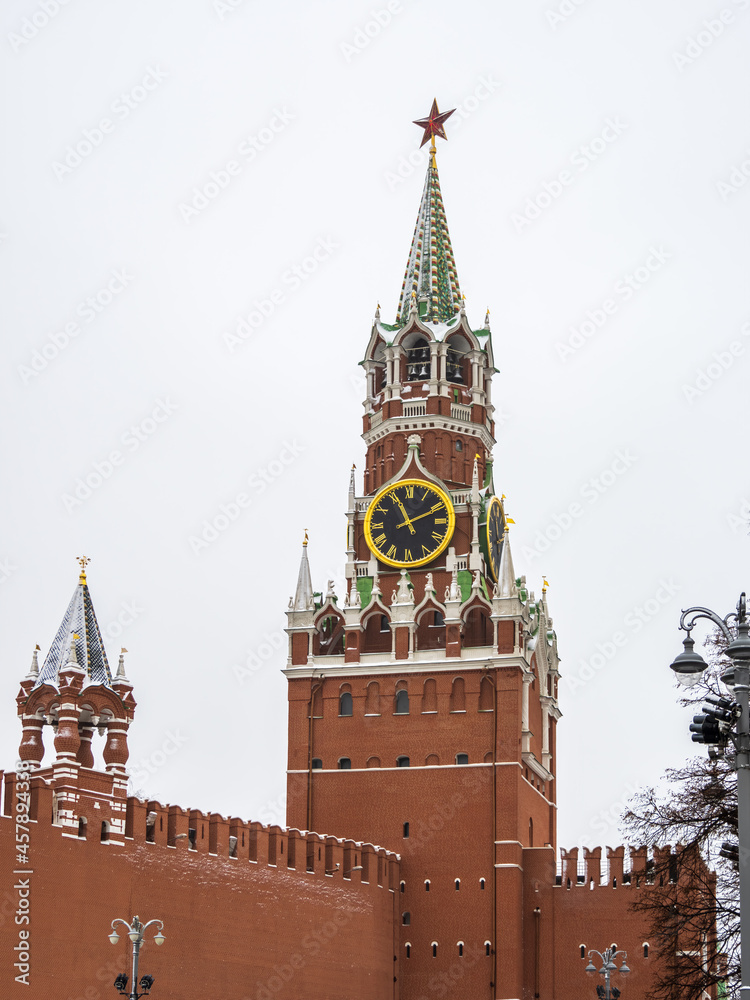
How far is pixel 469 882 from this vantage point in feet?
187

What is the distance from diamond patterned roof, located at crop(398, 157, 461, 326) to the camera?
67.4 meters

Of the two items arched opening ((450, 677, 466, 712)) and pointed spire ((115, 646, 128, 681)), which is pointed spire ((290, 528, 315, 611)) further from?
pointed spire ((115, 646, 128, 681))

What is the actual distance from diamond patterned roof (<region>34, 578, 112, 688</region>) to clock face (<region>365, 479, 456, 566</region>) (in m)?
20.2

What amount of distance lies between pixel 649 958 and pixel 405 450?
21.3 metres

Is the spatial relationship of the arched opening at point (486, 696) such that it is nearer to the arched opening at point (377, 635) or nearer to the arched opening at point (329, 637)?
the arched opening at point (377, 635)

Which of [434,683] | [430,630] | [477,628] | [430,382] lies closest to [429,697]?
[434,683]

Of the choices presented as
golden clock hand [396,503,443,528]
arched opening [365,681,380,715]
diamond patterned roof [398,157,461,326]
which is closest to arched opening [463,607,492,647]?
arched opening [365,681,380,715]

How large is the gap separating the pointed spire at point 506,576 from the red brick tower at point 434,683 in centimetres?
8

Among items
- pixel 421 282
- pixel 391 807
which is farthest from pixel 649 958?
pixel 421 282

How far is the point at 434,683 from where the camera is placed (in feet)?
196

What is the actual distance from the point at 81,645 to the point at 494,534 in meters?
23.2

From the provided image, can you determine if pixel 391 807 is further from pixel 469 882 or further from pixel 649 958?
pixel 649 958

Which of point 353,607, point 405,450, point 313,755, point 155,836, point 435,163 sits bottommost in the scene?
point 155,836

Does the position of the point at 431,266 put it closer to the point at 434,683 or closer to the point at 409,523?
the point at 409,523
